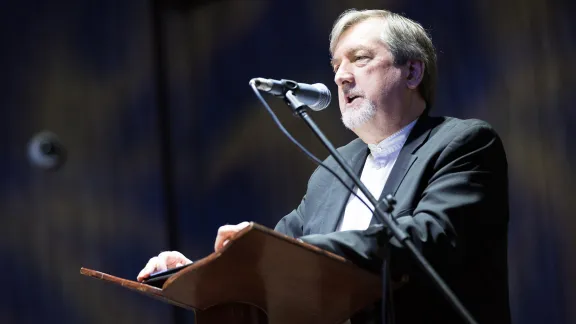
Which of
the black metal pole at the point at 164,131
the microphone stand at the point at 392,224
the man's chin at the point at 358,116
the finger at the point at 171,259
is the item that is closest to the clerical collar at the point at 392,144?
the man's chin at the point at 358,116

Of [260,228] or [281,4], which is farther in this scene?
[281,4]

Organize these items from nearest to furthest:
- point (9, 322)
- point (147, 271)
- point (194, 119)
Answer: point (147, 271), point (9, 322), point (194, 119)

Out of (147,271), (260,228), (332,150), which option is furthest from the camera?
(147,271)

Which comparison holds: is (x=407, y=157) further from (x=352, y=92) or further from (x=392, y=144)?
(x=352, y=92)

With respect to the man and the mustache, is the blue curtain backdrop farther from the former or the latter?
the mustache

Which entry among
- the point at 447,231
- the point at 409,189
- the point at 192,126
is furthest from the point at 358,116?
the point at 192,126

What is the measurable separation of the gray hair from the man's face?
0.04 metres

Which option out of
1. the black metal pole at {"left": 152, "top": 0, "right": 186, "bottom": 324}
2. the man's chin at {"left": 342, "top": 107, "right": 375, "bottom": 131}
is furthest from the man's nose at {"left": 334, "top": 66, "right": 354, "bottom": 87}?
the black metal pole at {"left": 152, "top": 0, "right": 186, "bottom": 324}

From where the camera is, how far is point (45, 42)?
4.27m

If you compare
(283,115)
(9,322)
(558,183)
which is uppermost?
(283,115)

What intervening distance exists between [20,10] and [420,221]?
309 centimetres

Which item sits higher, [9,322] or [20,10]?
[20,10]

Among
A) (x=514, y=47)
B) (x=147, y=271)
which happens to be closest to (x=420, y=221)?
(x=147, y=271)

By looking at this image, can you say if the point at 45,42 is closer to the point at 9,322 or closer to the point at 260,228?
the point at 9,322
